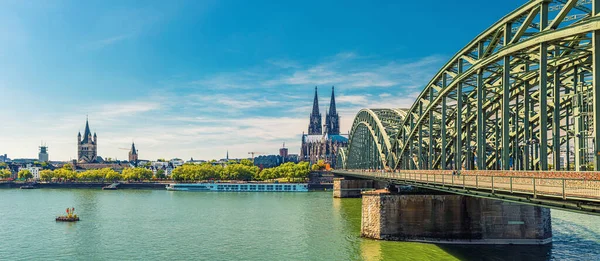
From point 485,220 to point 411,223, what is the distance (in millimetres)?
6029

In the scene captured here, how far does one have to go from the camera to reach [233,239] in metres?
50.4

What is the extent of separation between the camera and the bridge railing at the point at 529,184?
20.2 m

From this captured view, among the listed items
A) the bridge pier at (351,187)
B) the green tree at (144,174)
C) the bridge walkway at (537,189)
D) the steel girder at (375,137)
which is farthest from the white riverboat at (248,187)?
the bridge walkway at (537,189)

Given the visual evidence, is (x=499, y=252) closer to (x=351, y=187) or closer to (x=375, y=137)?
(x=375, y=137)

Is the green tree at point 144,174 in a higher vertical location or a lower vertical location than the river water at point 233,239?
higher

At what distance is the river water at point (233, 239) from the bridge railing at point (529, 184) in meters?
7.61

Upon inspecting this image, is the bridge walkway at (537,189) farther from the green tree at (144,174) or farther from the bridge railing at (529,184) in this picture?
the green tree at (144,174)

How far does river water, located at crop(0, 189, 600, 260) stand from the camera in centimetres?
4134

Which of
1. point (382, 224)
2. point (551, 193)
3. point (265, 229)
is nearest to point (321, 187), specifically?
point (265, 229)

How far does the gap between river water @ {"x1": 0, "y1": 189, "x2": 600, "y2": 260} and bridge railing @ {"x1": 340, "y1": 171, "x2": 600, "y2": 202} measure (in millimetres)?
7607

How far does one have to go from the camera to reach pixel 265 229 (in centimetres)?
5756

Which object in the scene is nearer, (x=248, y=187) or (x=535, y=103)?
(x=535, y=103)

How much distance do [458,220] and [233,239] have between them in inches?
823

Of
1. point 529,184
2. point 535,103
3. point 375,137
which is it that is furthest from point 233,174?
point 529,184
